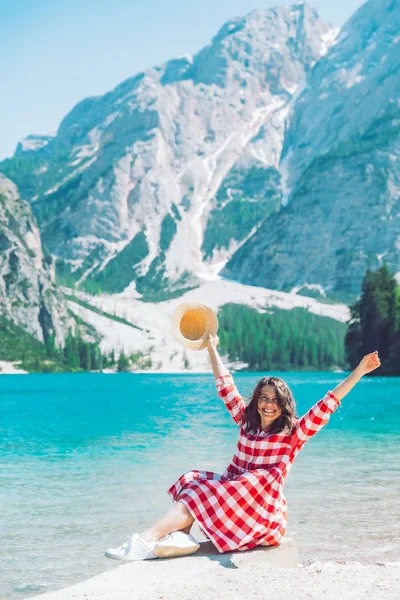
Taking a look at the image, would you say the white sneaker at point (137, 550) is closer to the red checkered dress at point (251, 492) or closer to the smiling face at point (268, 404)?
the red checkered dress at point (251, 492)

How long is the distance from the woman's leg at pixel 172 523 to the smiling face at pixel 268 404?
172 centimetres

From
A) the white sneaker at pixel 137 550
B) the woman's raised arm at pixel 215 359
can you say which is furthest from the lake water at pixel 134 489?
the woman's raised arm at pixel 215 359

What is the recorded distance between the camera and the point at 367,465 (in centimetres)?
2875

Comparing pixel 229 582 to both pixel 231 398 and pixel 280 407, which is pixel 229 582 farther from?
pixel 231 398

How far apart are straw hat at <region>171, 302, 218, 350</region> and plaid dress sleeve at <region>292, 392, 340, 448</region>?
6.74 feet

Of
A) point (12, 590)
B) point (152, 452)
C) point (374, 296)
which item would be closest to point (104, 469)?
point (152, 452)

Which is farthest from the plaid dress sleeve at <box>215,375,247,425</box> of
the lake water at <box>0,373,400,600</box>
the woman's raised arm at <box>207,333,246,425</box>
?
the lake water at <box>0,373,400,600</box>

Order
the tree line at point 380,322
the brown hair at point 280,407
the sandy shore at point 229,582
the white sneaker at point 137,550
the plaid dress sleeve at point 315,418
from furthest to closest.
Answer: the tree line at point 380,322 → the brown hair at point 280,407 → the plaid dress sleeve at point 315,418 → the white sneaker at point 137,550 → the sandy shore at point 229,582

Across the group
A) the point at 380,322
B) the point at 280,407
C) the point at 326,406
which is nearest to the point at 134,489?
the point at 280,407

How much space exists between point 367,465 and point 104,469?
9.51 meters

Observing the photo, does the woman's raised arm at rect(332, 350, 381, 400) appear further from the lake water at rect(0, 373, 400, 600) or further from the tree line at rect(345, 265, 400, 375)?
the tree line at rect(345, 265, 400, 375)

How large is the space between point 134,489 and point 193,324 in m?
12.0

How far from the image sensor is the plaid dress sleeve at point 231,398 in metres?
11.8

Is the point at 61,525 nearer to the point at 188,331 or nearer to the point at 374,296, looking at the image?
the point at 188,331
